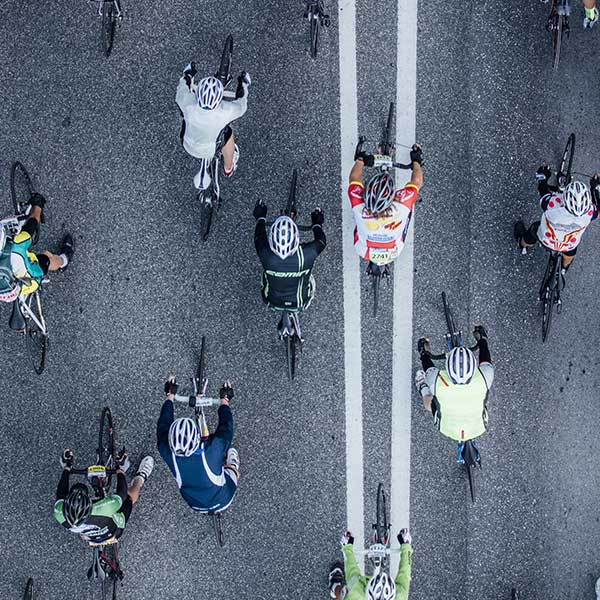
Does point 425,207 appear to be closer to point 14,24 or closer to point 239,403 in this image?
point 239,403

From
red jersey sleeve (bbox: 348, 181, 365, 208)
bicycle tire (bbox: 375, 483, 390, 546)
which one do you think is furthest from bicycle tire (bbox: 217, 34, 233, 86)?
bicycle tire (bbox: 375, 483, 390, 546)

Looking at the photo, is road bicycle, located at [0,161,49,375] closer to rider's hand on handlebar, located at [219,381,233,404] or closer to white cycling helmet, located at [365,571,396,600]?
rider's hand on handlebar, located at [219,381,233,404]

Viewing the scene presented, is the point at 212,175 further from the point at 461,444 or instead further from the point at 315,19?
the point at 461,444

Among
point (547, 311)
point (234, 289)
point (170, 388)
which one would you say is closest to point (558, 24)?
point (547, 311)

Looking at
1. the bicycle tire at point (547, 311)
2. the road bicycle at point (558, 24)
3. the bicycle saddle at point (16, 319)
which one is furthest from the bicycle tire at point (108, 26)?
the bicycle tire at point (547, 311)

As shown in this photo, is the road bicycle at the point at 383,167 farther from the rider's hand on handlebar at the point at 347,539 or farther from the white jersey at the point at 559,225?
the rider's hand on handlebar at the point at 347,539

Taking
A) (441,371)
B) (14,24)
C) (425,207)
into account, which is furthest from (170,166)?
(441,371)

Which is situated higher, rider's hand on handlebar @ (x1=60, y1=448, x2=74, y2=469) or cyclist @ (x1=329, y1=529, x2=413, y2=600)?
rider's hand on handlebar @ (x1=60, y1=448, x2=74, y2=469)
